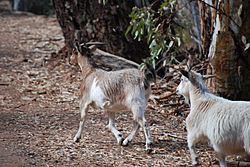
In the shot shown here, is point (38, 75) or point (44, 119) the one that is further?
point (38, 75)

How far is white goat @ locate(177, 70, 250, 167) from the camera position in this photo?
5.41 meters

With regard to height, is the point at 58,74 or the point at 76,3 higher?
the point at 76,3

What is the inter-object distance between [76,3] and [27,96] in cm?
239

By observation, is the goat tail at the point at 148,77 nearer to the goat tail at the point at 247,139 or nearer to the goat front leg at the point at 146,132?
the goat front leg at the point at 146,132

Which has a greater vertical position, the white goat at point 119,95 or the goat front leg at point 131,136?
Answer: the white goat at point 119,95

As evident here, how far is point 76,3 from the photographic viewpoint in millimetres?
11094

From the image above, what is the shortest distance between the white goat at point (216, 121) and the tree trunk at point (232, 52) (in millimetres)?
1069

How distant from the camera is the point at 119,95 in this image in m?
6.84

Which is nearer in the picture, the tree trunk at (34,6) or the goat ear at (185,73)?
the goat ear at (185,73)

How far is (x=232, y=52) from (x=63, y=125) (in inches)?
92.1

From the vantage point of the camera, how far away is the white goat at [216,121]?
5414mm

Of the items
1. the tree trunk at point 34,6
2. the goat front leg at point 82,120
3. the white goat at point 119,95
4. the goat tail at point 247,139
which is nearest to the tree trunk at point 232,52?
the white goat at point 119,95

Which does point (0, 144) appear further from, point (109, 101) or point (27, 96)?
point (27, 96)

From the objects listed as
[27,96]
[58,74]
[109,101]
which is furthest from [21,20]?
[109,101]
